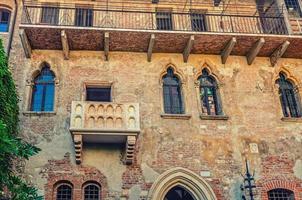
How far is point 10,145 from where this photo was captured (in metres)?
8.92

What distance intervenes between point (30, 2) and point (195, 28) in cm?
681

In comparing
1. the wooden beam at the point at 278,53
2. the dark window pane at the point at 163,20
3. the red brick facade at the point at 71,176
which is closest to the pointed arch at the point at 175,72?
the dark window pane at the point at 163,20

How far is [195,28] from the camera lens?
51.0 feet

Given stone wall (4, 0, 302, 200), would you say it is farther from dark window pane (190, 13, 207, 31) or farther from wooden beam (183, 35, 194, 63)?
dark window pane (190, 13, 207, 31)

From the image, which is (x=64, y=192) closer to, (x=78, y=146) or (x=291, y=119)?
(x=78, y=146)

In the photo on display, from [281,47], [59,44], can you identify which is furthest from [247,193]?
[59,44]

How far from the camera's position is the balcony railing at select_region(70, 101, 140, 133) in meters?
11.7

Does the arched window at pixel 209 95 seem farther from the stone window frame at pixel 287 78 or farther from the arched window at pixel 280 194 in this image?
the arched window at pixel 280 194

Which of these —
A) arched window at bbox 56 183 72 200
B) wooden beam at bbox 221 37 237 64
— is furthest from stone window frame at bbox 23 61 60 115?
wooden beam at bbox 221 37 237 64

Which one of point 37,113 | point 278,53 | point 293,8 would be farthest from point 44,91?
point 293,8

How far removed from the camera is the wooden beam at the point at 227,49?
45.3 feet

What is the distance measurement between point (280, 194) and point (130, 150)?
212 inches

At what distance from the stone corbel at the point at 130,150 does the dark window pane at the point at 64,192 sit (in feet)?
6.73

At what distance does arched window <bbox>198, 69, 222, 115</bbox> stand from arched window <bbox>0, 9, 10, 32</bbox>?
807 cm
